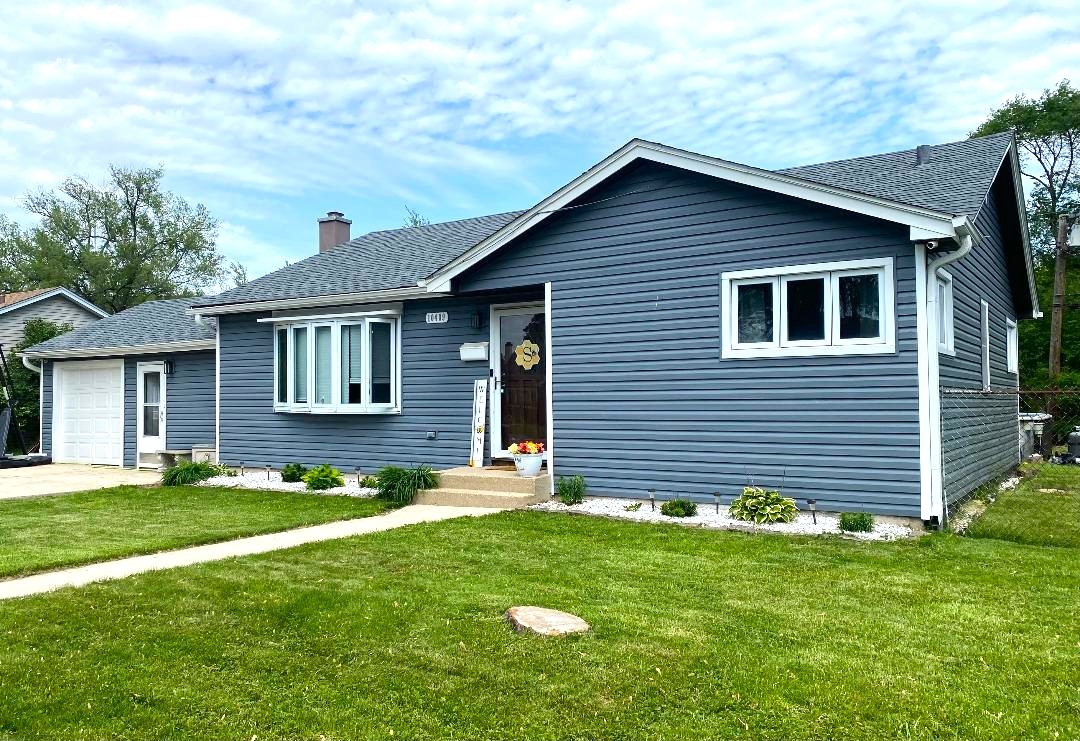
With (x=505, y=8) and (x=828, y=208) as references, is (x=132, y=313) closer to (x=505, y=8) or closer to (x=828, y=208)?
(x=505, y=8)

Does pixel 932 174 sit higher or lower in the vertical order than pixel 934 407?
higher

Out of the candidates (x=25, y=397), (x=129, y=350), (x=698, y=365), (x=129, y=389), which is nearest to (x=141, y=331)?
(x=129, y=350)

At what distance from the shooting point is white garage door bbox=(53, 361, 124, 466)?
16.0 metres

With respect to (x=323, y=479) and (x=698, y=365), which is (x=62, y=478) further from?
(x=698, y=365)

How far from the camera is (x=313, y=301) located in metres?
12.2

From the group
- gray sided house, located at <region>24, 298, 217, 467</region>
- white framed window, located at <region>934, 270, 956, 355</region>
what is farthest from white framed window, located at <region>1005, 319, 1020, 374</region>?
gray sided house, located at <region>24, 298, 217, 467</region>

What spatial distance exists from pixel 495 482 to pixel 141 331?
33.5 ft

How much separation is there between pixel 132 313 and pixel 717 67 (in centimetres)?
1389

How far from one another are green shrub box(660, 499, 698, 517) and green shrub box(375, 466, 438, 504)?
9.89 feet

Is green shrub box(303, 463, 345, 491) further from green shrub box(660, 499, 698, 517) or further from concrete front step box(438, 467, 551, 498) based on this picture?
green shrub box(660, 499, 698, 517)

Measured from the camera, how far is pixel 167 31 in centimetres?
1193

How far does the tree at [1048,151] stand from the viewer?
29.2m

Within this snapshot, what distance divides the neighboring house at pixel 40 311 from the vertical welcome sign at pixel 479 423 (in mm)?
16459

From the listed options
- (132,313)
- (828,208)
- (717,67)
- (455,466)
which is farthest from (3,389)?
(828,208)
